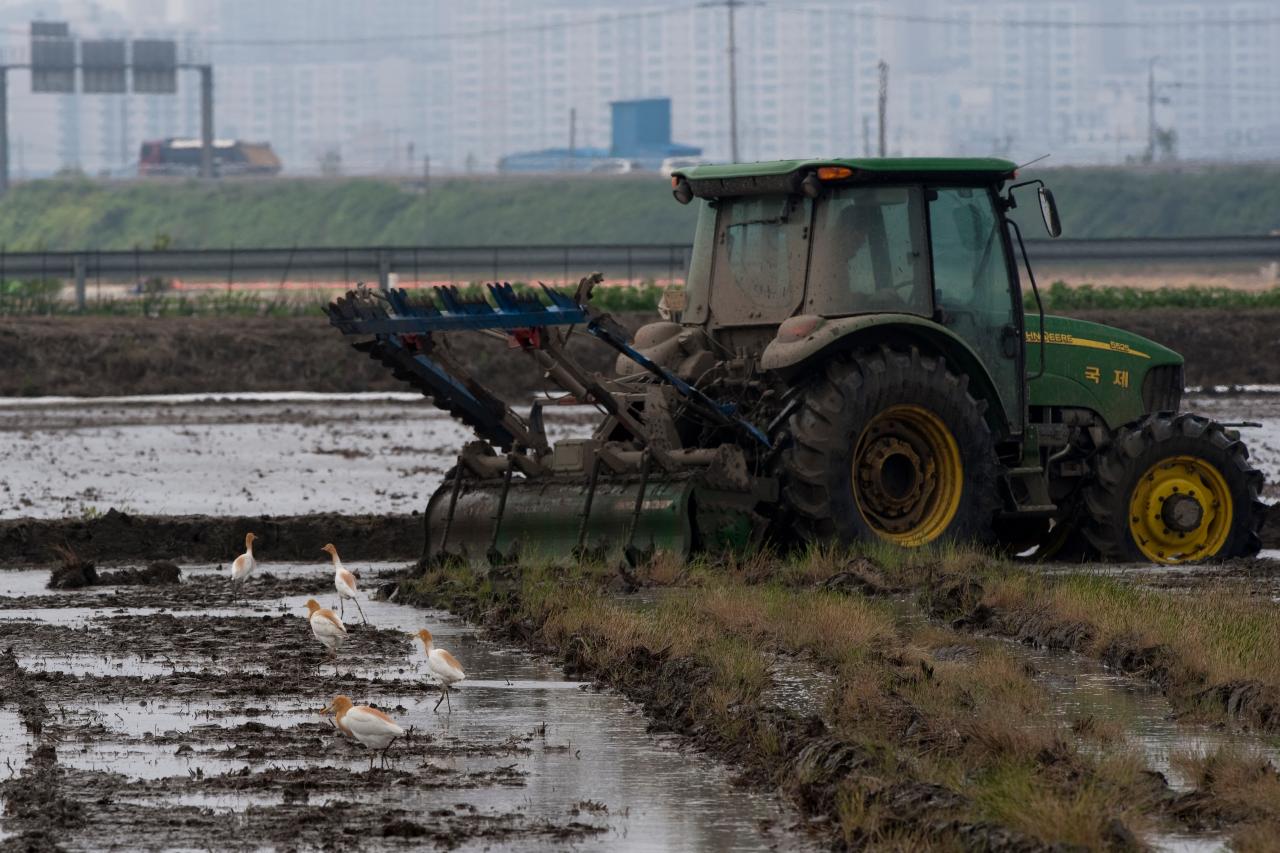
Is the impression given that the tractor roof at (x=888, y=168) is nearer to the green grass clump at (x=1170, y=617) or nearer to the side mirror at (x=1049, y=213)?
the side mirror at (x=1049, y=213)

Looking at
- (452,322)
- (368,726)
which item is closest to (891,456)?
(452,322)

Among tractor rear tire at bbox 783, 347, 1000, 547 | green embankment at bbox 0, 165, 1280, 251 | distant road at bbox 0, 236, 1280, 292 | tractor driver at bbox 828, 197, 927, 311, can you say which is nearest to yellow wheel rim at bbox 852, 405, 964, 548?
tractor rear tire at bbox 783, 347, 1000, 547

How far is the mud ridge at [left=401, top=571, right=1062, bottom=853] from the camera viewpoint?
7246 millimetres

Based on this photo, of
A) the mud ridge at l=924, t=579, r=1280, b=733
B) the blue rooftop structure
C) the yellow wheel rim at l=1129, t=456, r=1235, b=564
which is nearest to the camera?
the mud ridge at l=924, t=579, r=1280, b=733

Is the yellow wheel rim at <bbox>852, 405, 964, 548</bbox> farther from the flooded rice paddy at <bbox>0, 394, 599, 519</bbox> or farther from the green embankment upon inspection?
the green embankment

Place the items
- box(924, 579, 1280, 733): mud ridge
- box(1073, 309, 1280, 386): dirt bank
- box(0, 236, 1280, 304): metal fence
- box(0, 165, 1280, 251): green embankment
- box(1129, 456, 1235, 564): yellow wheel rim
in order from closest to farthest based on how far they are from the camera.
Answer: box(924, 579, 1280, 733): mud ridge, box(1129, 456, 1235, 564): yellow wheel rim, box(1073, 309, 1280, 386): dirt bank, box(0, 236, 1280, 304): metal fence, box(0, 165, 1280, 251): green embankment

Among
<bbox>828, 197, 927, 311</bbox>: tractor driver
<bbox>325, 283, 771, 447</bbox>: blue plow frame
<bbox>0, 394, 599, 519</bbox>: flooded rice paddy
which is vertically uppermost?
<bbox>828, 197, 927, 311</bbox>: tractor driver

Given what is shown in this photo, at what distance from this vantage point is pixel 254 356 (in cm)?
3662

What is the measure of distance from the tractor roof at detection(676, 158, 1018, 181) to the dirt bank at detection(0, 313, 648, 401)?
731 inches

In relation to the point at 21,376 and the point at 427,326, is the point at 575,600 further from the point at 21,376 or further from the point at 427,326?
the point at 21,376

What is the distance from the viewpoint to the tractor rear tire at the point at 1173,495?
51.8 ft

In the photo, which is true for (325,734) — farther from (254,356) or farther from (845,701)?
(254,356)

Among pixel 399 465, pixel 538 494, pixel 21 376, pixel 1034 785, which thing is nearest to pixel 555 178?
pixel 21 376

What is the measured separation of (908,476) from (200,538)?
5.71 m
